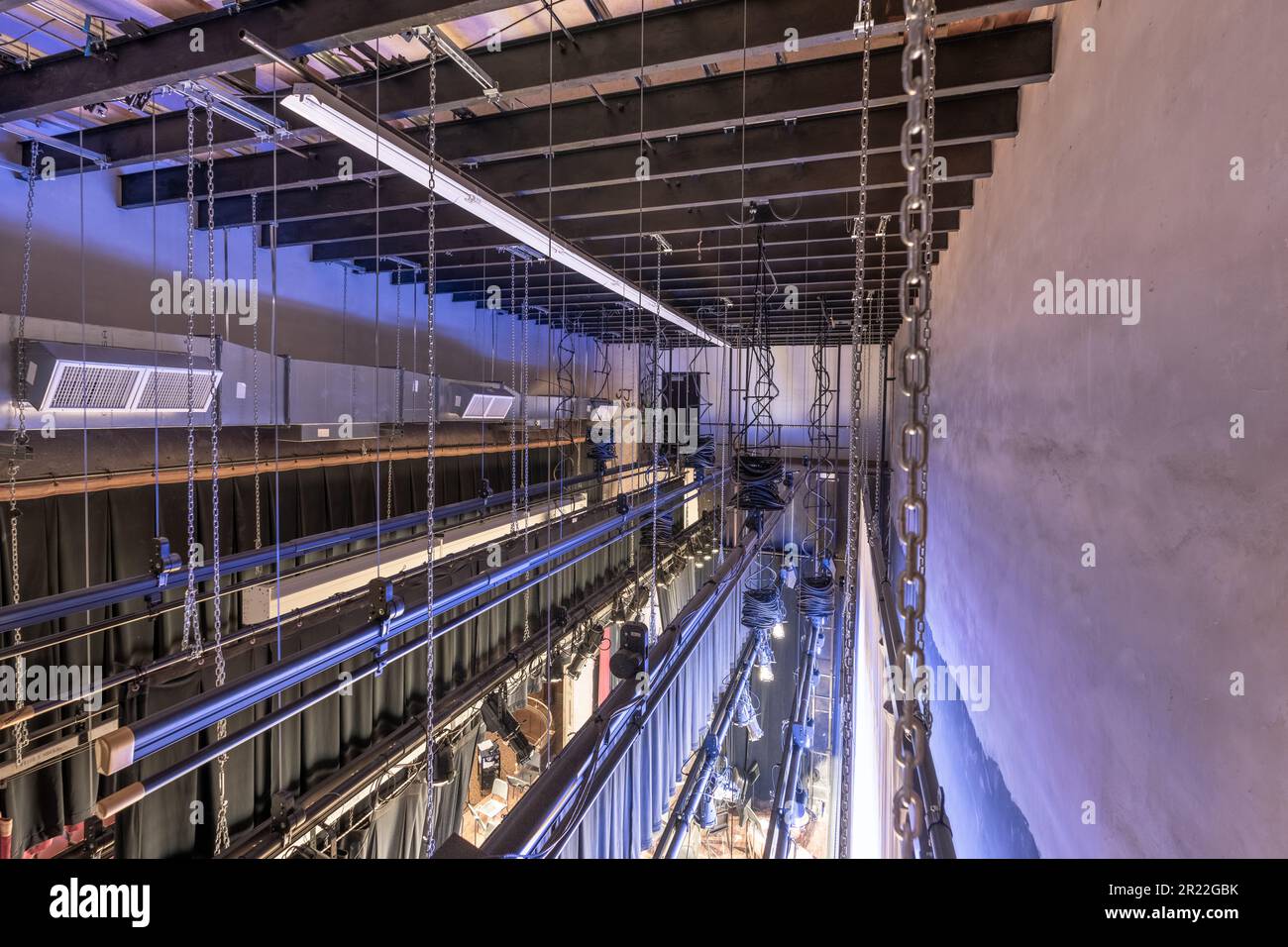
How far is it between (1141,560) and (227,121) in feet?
18.2

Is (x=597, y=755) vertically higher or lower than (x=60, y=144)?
lower

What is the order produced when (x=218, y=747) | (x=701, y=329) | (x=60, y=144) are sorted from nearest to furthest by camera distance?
(x=218, y=747) → (x=60, y=144) → (x=701, y=329)

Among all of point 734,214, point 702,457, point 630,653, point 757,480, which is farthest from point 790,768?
point 734,214

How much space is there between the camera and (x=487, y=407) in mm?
6645

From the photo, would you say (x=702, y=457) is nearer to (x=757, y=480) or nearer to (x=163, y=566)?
(x=757, y=480)

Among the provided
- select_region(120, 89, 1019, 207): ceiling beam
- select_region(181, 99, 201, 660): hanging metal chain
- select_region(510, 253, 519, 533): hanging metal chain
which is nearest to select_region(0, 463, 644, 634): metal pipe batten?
select_region(181, 99, 201, 660): hanging metal chain

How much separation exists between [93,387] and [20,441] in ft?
2.07

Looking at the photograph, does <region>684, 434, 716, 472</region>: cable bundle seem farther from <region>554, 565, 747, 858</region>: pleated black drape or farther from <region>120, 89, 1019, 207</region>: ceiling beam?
<region>120, 89, 1019, 207</region>: ceiling beam

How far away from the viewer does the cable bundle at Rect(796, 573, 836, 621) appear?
5367mm

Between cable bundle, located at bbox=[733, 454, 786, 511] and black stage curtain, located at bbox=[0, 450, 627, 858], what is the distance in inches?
69.9

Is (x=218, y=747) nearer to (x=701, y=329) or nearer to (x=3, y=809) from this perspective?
(x=3, y=809)

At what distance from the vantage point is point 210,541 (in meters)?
4.59

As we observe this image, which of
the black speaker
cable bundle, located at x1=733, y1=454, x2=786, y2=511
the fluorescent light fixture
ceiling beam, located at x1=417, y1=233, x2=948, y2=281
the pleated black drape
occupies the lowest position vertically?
the pleated black drape
